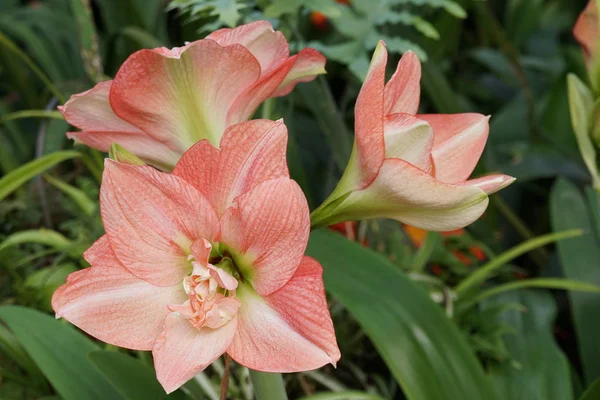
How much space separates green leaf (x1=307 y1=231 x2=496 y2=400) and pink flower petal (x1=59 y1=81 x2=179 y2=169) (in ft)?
0.72

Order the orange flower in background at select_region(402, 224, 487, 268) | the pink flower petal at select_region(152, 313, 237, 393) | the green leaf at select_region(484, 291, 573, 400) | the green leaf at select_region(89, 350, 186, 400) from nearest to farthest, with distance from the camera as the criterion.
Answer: the pink flower petal at select_region(152, 313, 237, 393), the green leaf at select_region(89, 350, 186, 400), the green leaf at select_region(484, 291, 573, 400), the orange flower in background at select_region(402, 224, 487, 268)

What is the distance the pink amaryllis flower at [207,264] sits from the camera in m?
0.34

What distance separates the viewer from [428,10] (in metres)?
1.01

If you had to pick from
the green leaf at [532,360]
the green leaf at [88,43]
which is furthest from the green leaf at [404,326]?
the green leaf at [88,43]

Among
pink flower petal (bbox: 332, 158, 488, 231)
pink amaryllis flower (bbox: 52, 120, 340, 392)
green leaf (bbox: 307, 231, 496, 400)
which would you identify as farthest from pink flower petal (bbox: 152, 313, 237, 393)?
green leaf (bbox: 307, 231, 496, 400)

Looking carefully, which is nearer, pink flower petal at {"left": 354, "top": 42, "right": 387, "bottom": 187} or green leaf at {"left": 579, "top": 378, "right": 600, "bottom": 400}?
pink flower petal at {"left": 354, "top": 42, "right": 387, "bottom": 187}

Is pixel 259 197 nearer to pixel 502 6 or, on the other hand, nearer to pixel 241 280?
pixel 241 280

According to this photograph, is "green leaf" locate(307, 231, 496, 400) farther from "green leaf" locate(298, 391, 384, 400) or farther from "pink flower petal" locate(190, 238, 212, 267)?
"pink flower petal" locate(190, 238, 212, 267)

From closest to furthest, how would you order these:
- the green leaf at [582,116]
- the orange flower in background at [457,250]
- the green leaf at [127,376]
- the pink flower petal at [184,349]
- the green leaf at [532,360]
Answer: the pink flower petal at [184,349] → the green leaf at [127,376] → the green leaf at [582,116] → the green leaf at [532,360] → the orange flower in background at [457,250]

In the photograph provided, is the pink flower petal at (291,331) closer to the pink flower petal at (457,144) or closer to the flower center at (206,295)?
the flower center at (206,295)

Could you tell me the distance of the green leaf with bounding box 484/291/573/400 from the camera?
660 millimetres

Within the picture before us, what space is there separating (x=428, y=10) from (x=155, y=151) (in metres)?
0.72

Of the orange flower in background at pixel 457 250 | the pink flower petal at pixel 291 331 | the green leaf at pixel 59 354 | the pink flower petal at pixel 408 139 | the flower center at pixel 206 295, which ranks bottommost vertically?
the orange flower in background at pixel 457 250

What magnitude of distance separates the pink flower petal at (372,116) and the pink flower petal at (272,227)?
0.06 m
